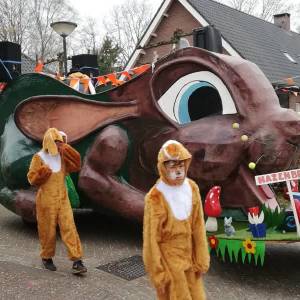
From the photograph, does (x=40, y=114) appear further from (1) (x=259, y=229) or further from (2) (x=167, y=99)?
(1) (x=259, y=229)

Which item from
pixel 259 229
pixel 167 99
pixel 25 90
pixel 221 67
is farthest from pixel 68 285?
pixel 25 90

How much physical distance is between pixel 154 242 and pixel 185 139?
8.62 ft

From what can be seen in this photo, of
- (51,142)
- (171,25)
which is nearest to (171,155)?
(51,142)

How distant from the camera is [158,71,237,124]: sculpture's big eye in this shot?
5836mm

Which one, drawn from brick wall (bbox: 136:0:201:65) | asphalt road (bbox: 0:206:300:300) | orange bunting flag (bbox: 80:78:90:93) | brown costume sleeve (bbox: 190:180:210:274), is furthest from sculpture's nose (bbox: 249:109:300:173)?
brick wall (bbox: 136:0:201:65)

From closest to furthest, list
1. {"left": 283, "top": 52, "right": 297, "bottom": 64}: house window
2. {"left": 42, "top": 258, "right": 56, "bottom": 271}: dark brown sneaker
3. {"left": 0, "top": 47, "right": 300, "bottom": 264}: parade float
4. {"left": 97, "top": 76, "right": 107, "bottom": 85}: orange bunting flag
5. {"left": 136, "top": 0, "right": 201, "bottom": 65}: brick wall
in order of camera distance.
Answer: {"left": 42, "top": 258, "right": 56, "bottom": 271}: dark brown sneaker → {"left": 0, "top": 47, "right": 300, "bottom": 264}: parade float → {"left": 97, "top": 76, "right": 107, "bottom": 85}: orange bunting flag → {"left": 136, "top": 0, "right": 201, "bottom": 65}: brick wall → {"left": 283, "top": 52, "right": 297, "bottom": 64}: house window

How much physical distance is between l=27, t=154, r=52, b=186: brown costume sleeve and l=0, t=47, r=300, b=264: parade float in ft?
3.92

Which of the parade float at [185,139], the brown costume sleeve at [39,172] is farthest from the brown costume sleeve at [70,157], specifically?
the parade float at [185,139]

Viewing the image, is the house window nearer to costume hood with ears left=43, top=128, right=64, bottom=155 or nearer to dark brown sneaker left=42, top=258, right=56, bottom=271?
costume hood with ears left=43, top=128, right=64, bottom=155

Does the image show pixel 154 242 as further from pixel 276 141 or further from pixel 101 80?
pixel 101 80

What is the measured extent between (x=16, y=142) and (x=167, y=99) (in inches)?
95.0

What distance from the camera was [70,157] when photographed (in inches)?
208

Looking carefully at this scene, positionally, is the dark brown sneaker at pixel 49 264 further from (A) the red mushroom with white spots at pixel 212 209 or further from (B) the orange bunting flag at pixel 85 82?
(B) the orange bunting flag at pixel 85 82

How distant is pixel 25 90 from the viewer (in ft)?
23.8
